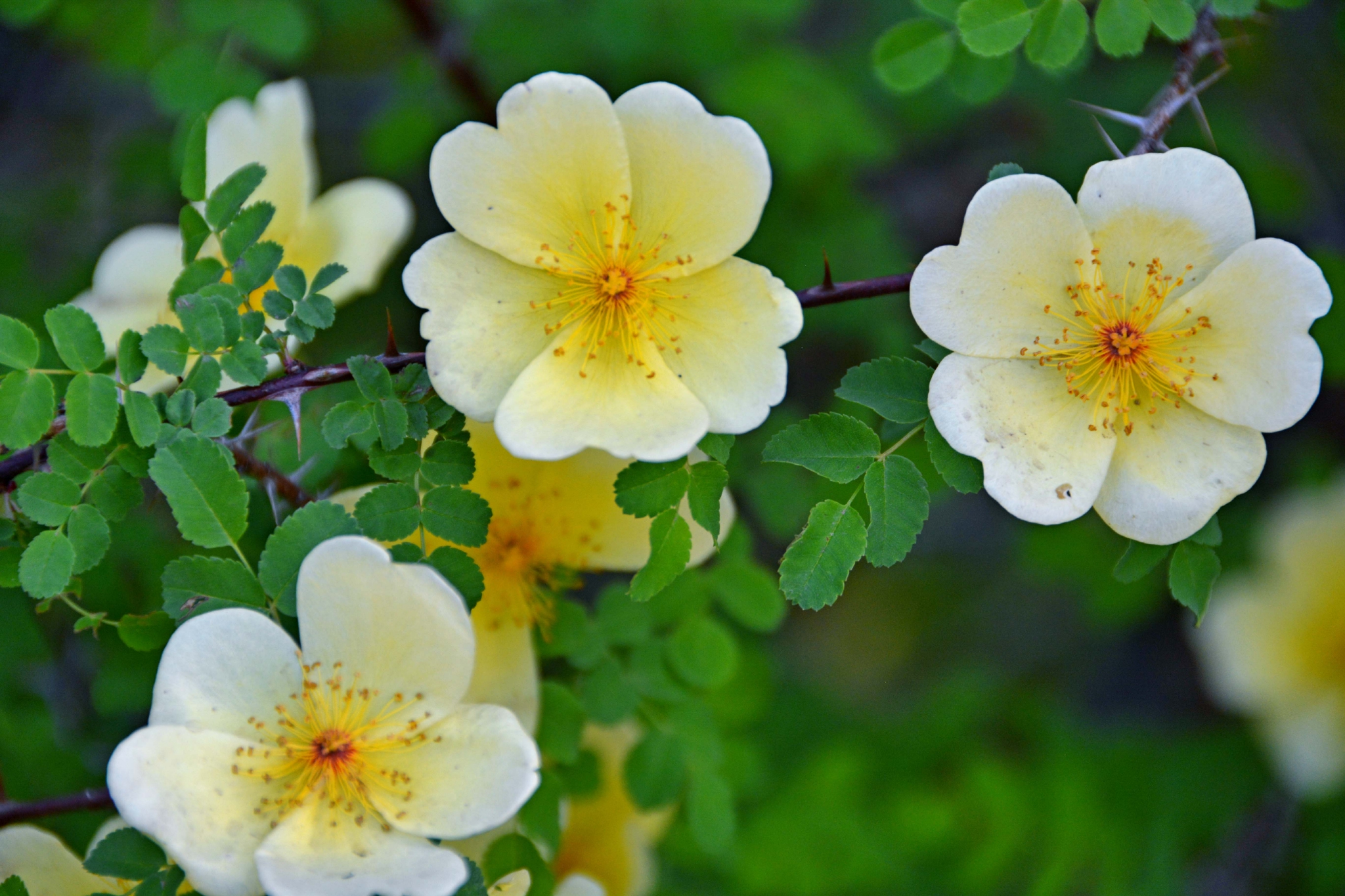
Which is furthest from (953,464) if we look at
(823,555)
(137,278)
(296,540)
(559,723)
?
(137,278)

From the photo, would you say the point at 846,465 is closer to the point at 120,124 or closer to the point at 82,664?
the point at 82,664

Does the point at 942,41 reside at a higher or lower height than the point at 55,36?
higher

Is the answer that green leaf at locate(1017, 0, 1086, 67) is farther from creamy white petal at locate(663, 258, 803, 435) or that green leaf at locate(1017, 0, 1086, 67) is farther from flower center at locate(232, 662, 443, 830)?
flower center at locate(232, 662, 443, 830)

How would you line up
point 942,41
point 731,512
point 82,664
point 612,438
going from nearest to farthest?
point 612,438 → point 731,512 → point 942,41 → point 82,664

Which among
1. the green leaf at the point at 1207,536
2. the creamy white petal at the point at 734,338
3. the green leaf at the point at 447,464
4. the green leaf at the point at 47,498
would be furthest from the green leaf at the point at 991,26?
the green leaf at the point at 47,498

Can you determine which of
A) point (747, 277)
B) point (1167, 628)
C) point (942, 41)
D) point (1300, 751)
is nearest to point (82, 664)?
point (747, 277)

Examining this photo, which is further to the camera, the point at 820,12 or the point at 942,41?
the point at 820,12

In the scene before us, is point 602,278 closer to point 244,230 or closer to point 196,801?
point 244,230
